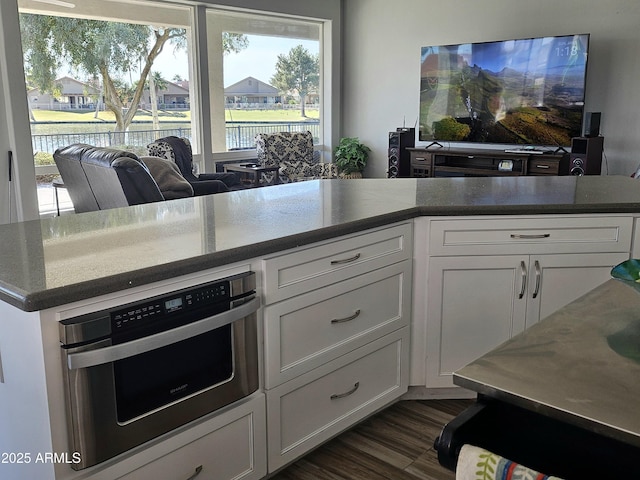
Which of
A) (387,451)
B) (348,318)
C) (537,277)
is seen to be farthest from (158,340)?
(537,277)

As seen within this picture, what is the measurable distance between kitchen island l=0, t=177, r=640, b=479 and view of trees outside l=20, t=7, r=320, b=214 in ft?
12.1

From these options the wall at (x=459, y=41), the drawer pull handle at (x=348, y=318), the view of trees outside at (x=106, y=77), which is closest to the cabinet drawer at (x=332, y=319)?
the drawer pull handle at (x=348, y=318)

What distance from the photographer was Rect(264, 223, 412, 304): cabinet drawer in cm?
194

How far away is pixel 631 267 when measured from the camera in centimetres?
117

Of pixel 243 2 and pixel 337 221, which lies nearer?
pixel 337 221

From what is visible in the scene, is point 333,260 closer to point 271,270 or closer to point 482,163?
point 271,270

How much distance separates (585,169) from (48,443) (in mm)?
5625

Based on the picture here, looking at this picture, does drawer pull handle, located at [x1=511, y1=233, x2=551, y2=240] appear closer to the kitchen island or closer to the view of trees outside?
the kitchen island

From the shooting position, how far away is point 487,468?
77 centimetres

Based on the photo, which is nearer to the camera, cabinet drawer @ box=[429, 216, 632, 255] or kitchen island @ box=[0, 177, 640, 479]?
kitchen island @ box=[0, 177, 640, 479]

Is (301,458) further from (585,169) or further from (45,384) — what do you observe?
(585,169)

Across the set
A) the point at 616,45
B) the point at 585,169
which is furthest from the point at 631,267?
the point at 616,45

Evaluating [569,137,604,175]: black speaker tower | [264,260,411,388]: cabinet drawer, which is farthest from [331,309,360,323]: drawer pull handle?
[569,137,604,175]: black speaker tower

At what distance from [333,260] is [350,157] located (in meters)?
6.07
